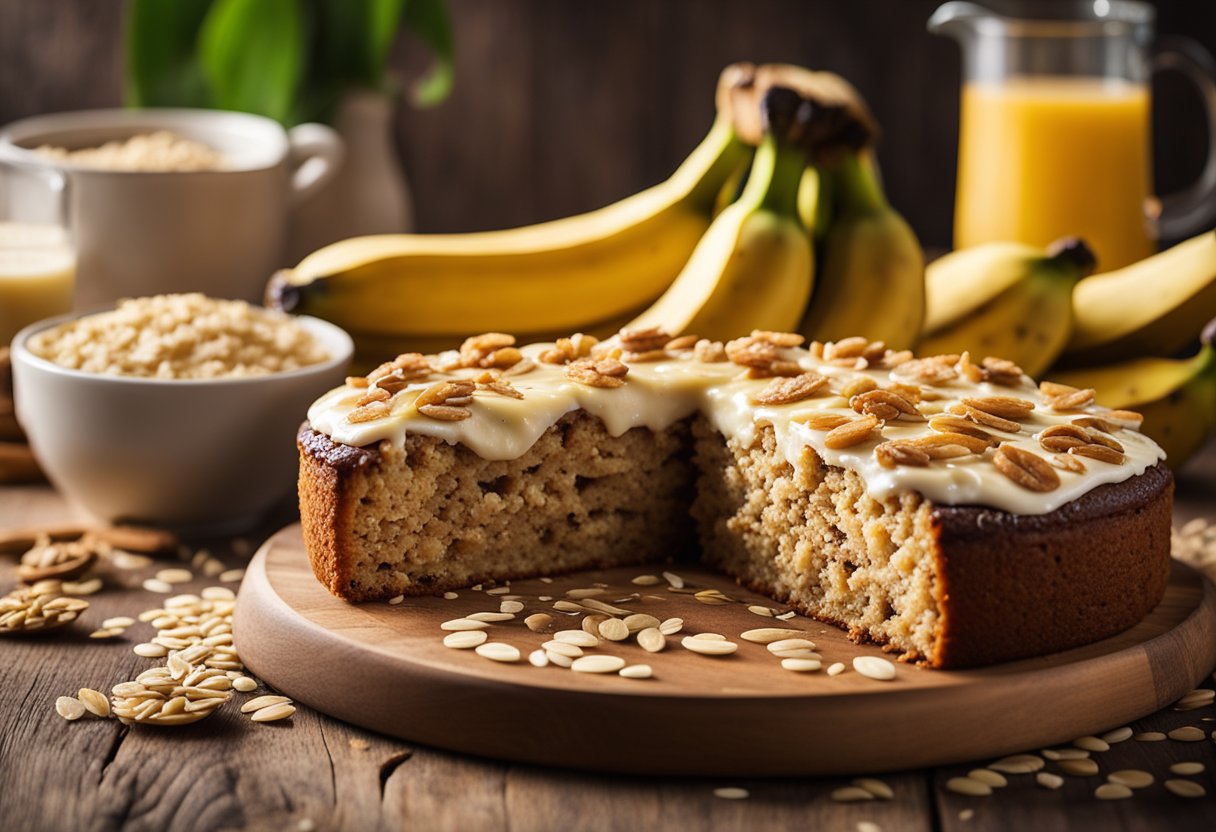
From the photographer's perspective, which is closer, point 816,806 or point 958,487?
point 816,806

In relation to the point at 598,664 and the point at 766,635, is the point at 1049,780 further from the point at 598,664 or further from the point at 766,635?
the point at 598,664

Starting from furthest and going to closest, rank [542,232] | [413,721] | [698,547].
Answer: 1. [542,232]
2. [698,547]
3. [413,721]

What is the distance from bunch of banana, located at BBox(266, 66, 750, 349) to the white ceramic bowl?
190mm

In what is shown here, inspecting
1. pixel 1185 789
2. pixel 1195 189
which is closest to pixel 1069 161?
pixel 1195 189

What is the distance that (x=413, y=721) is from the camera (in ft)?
5.68

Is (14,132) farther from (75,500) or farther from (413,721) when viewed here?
(413,721)

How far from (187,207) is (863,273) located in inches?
53.2

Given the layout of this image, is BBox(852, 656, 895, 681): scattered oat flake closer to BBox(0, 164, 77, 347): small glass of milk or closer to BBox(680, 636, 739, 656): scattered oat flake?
BBox(680, 636, 739, 656): scattered oat flake

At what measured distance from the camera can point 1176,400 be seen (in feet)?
8.41

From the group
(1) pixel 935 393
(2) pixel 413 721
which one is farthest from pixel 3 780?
(1) pixel 935 393

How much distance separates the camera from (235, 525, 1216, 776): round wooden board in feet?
5.42

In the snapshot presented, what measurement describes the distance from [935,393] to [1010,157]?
1273 millimetres

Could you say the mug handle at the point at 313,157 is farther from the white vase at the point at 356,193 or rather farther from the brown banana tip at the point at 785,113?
the brown banana tip at the point at 785,113

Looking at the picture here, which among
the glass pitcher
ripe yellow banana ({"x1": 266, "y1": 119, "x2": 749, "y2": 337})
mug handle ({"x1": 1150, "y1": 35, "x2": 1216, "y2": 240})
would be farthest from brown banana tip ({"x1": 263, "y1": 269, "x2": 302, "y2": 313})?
mug handle ({"x1": 1150, "y1": 35, "x2": 1216, "y2": 240})
